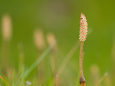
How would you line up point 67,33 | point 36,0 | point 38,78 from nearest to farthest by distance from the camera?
1. point 38,78
2. point 67,33
3. point 36,0

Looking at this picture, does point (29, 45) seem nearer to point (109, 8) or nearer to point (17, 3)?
point (109, 8)

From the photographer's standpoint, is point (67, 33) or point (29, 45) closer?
point (29, 45)

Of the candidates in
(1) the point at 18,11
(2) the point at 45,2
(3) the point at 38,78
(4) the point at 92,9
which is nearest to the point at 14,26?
(1) the point at 18,11

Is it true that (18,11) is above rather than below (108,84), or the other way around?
below

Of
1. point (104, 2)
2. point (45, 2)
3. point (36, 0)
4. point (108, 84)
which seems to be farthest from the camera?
point (36, 0)

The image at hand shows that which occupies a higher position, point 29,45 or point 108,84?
point 108,84

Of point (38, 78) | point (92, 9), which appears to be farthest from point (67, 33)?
point (38, 78)

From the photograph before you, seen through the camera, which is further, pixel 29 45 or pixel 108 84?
pixel 29 45

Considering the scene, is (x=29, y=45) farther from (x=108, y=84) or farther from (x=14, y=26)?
(x=108, y=84)

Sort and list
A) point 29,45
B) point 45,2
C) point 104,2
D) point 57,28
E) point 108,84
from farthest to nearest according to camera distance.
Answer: point 45,2 → point 104,2 → point 57,28 → point 29,45 → point 108,84
